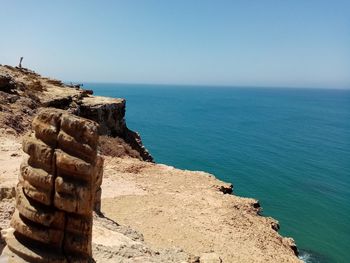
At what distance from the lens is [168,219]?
793 inches

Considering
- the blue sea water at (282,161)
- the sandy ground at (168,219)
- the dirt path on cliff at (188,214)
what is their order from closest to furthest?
the sandy ground at (168,219) → the dirt path on cliff at (188,214) → the blue sea water at (282,161)

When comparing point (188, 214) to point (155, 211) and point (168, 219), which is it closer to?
point (168, 219)

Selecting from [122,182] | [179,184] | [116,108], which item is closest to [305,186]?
[116,108]

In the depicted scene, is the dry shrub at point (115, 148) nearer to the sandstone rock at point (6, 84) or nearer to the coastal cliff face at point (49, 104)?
the coastal cliff face at point (49, 104)

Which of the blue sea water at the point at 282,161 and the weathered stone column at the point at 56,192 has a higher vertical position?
the weathered stone column at the point at 56,192

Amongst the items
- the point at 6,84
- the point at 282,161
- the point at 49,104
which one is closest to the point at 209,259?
the point at 49,104

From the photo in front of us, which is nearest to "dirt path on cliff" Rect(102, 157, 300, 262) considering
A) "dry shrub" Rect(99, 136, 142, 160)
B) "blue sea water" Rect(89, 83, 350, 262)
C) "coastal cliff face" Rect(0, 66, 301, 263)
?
"coastal cliff face" Rect(0, 66, 301, 263)

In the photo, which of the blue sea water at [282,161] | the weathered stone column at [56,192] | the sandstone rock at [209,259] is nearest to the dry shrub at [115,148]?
the sandstone rock at [209,259]

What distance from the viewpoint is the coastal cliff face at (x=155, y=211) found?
13609 mm

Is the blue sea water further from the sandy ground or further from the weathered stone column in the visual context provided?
the weathered stone column

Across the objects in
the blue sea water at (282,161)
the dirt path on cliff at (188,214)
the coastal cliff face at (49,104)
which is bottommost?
the blue sea water at (282,161)

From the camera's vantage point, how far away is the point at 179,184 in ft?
85.6

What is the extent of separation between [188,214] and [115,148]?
1263cm

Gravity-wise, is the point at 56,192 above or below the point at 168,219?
above
